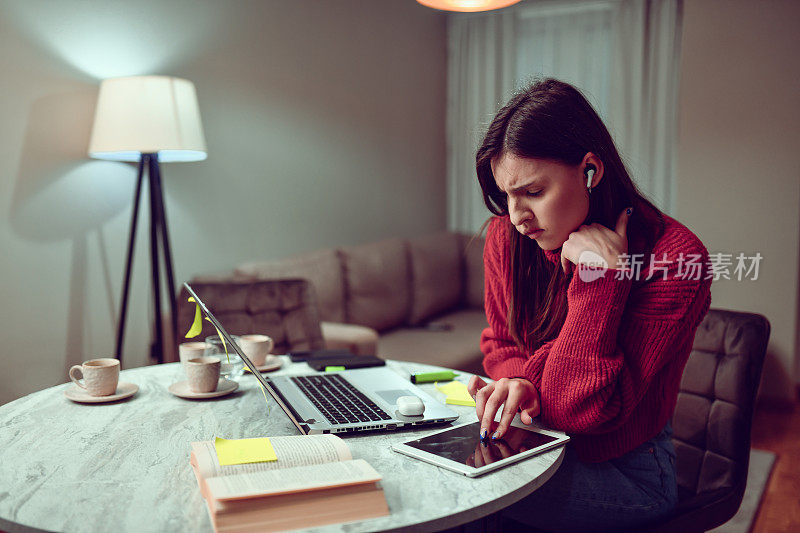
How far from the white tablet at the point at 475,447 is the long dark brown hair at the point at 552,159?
271 millimetres

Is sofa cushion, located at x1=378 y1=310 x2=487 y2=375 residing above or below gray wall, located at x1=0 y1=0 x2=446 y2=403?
below

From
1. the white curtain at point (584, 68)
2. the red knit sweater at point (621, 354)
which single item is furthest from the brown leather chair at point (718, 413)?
the white curtain at point (584, 68)

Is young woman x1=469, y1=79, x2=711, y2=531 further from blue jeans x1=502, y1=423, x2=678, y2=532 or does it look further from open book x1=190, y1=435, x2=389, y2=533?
open book x1=190, y1=435, x2=389, y2=533

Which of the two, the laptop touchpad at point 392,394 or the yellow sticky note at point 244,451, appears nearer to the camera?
the yellow sticky note at point 244,451

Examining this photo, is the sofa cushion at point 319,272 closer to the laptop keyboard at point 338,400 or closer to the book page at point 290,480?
the laptop keyboard at point 338,400

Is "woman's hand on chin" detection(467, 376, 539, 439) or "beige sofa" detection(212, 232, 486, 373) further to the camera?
"beige sofa" detection(212, 232, 486, 373)

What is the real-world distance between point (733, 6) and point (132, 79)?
2.95 m

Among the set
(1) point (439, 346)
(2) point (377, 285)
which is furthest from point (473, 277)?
(1) point (439, 346)

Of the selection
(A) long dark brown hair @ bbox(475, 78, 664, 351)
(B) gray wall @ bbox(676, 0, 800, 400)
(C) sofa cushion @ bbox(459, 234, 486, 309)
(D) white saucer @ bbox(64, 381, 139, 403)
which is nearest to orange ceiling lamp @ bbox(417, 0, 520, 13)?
(A) long dark brown hair @ bbox(475, 78, 664, 351)

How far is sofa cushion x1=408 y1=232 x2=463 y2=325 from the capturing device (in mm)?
3709

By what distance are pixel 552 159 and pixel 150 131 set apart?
5.03 ft

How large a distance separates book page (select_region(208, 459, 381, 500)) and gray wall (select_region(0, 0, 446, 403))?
1.79m

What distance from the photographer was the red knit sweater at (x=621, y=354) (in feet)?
3.45

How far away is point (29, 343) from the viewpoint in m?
2.29
